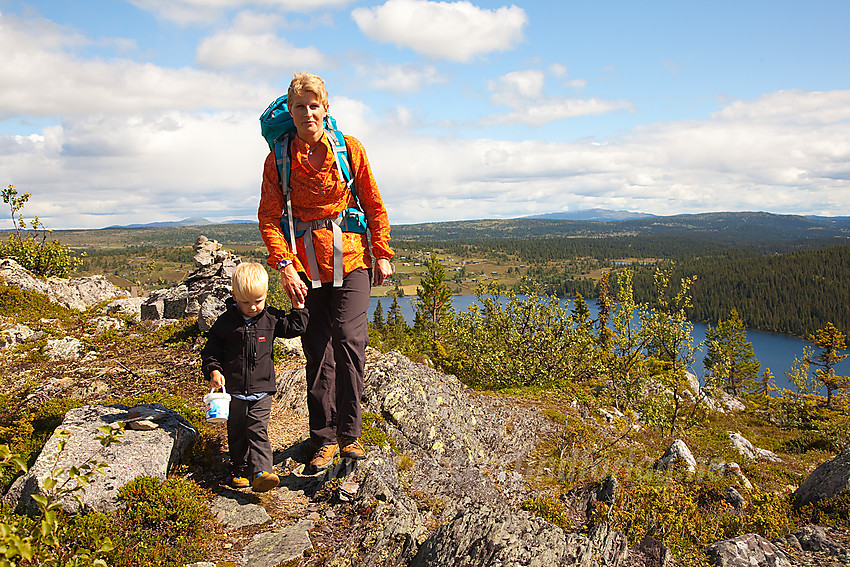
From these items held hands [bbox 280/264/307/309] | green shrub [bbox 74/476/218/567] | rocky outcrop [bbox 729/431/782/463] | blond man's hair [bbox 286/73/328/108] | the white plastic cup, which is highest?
blond man's hair [bbox 286/73/328/108]

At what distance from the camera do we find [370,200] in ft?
16.1

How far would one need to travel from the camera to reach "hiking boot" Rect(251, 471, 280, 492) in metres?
4.50

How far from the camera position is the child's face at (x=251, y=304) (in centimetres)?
454

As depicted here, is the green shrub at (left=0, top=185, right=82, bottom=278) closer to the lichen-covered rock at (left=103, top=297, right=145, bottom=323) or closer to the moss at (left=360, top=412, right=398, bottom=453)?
the lichen-covered rock at (left=103, top=297, right=145, bottom=323)

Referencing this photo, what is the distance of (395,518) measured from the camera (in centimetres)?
426

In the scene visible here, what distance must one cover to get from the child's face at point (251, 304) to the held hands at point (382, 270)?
3.73ft

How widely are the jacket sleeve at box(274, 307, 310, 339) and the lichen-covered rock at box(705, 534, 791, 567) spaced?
4.54 m

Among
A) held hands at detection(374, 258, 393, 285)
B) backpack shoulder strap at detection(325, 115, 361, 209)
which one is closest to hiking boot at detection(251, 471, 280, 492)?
held hands at detection(374, 258, 393, 285)

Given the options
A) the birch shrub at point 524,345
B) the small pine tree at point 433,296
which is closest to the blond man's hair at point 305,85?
the birch shrub at point 524,345

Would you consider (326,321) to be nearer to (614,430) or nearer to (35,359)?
(35,359)

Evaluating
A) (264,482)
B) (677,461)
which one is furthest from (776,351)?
(264,482)

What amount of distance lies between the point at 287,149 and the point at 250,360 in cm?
206

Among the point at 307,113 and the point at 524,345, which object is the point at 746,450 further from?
the point at 307,113

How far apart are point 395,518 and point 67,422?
3.27 metres
